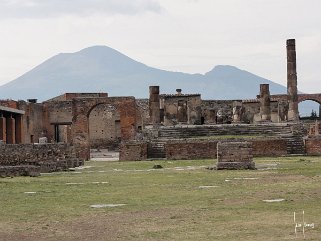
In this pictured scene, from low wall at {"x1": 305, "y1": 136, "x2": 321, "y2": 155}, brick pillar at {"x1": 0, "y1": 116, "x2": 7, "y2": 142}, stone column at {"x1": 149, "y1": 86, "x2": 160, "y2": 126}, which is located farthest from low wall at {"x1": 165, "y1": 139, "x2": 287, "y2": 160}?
stone column at {"x1": 149, "y1": 86, "x2": 160, "y2": 126}

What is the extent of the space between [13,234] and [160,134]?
3295cm

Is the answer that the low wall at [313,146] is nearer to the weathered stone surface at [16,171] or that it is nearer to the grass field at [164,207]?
the grass field at [164,207]

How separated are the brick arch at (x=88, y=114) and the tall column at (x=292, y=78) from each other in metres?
10.7

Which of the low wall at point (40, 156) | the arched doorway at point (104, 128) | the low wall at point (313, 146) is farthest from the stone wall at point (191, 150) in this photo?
the arched doorway at point (104, 128)

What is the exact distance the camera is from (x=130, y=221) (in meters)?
13.7

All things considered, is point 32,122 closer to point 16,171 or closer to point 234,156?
point 16,171

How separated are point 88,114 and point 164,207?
37.4 m

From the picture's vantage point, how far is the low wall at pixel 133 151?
4100 centimetres

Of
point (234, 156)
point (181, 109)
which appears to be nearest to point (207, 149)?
point (234, 156)

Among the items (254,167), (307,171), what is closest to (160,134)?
(254,167)

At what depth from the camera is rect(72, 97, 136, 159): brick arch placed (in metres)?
52.4

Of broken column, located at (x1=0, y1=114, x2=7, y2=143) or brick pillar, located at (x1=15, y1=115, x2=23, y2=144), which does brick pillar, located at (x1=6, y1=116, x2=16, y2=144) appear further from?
brick pillar, located at (x1=15, y1=115, x2=23, y2=144)

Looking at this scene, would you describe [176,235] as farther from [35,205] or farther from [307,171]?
[307,171]

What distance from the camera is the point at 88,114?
173ft
